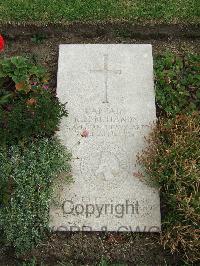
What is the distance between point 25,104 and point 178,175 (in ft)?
5.38

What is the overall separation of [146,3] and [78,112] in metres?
1.86

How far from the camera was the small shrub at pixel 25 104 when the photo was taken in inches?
211

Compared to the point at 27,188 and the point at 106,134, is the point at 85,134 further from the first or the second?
the point at 27,188

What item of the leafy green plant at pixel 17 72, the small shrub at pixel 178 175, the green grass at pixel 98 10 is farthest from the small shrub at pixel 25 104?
the small shrub at pixel 178 175

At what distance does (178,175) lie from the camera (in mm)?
5133

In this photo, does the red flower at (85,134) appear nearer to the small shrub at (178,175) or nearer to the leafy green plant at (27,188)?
the leafy green plant at (27,188)

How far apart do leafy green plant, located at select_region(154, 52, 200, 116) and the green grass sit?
598 millimetres

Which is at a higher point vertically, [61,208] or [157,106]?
[157,106]

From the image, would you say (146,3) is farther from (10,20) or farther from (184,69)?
(10,20)

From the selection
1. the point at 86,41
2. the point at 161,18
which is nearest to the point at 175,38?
the point at 161,18

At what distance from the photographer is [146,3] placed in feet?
22.1

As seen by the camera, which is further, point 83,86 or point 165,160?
point 83,86

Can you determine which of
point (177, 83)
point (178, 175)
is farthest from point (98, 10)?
point (178, 175)

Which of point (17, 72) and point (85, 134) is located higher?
point (17, 72)
